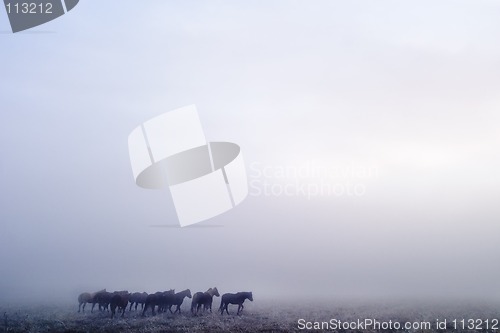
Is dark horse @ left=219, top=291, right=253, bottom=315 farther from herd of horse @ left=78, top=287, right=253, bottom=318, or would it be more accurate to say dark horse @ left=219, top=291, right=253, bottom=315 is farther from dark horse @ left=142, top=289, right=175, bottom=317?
dark horse @ left=142, top=289, right=175, bottom=317

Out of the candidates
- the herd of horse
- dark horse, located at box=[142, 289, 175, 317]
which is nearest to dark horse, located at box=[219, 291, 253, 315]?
the herd of horse

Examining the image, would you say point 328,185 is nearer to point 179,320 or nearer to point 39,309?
point 179,320

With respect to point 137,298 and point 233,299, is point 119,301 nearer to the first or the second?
point 137,298

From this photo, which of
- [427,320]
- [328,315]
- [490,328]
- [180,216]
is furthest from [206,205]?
[490,328]

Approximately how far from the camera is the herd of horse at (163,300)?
729cm

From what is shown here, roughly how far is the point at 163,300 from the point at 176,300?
0.14 meters

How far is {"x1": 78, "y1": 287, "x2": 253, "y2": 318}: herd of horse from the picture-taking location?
7.29m

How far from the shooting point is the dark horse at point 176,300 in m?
7.30

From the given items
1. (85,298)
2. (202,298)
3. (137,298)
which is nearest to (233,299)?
(202,298)

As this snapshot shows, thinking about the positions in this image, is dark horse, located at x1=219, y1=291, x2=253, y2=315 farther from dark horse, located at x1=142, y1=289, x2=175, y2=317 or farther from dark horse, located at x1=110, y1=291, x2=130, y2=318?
dark horse, located at x1=110, y1=291, x2=130, y2=318

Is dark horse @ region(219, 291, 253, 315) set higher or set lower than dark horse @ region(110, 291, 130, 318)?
higher

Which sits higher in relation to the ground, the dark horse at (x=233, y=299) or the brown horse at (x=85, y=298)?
the dark horse at (x=233, y=299)

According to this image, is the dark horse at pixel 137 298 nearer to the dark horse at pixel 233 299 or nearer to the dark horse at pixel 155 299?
the dark horse at pixel 155 299

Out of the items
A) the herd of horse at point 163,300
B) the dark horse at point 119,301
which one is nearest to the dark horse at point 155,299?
the herd of horse at point 163,300
